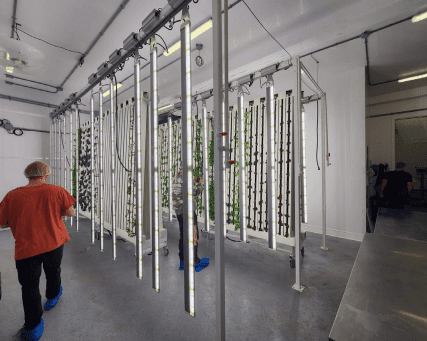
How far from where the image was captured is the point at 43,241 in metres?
1.93

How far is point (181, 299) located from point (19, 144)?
606 centimetres

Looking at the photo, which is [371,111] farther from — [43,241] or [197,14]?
[43,241]

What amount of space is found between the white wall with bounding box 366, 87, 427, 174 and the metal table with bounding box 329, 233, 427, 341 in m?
5.59

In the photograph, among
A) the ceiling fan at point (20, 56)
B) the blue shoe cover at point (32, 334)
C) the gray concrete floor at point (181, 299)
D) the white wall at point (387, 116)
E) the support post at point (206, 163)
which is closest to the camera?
the blue shoe cover at point (32, 334)

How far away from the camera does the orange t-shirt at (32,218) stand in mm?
1857

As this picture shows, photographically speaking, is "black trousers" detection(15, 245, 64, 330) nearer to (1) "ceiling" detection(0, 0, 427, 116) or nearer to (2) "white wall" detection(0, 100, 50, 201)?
(1) "ceiling" detection(0, 0, 427, 116)

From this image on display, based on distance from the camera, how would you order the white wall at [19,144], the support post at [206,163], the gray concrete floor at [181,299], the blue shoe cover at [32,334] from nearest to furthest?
1. the blue shoe cover at [32,334]
2. the gray concrete floor at [181,299]
3. the support post at [206,163]
4. the white wall at [19,144]

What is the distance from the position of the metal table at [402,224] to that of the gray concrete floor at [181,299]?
2.91 feet

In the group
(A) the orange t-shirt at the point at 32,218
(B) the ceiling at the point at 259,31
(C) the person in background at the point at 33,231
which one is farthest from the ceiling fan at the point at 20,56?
(A) the orange t-shirt at the point at 32,218

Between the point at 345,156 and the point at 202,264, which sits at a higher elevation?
the point at 345,156

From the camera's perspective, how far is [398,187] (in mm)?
3963

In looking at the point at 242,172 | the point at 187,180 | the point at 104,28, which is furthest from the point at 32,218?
the point at 104,28

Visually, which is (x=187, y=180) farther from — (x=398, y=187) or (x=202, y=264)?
(x=398, y=187)

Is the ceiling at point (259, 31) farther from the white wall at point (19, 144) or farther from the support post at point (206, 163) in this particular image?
the white wall at point (19, 144)
